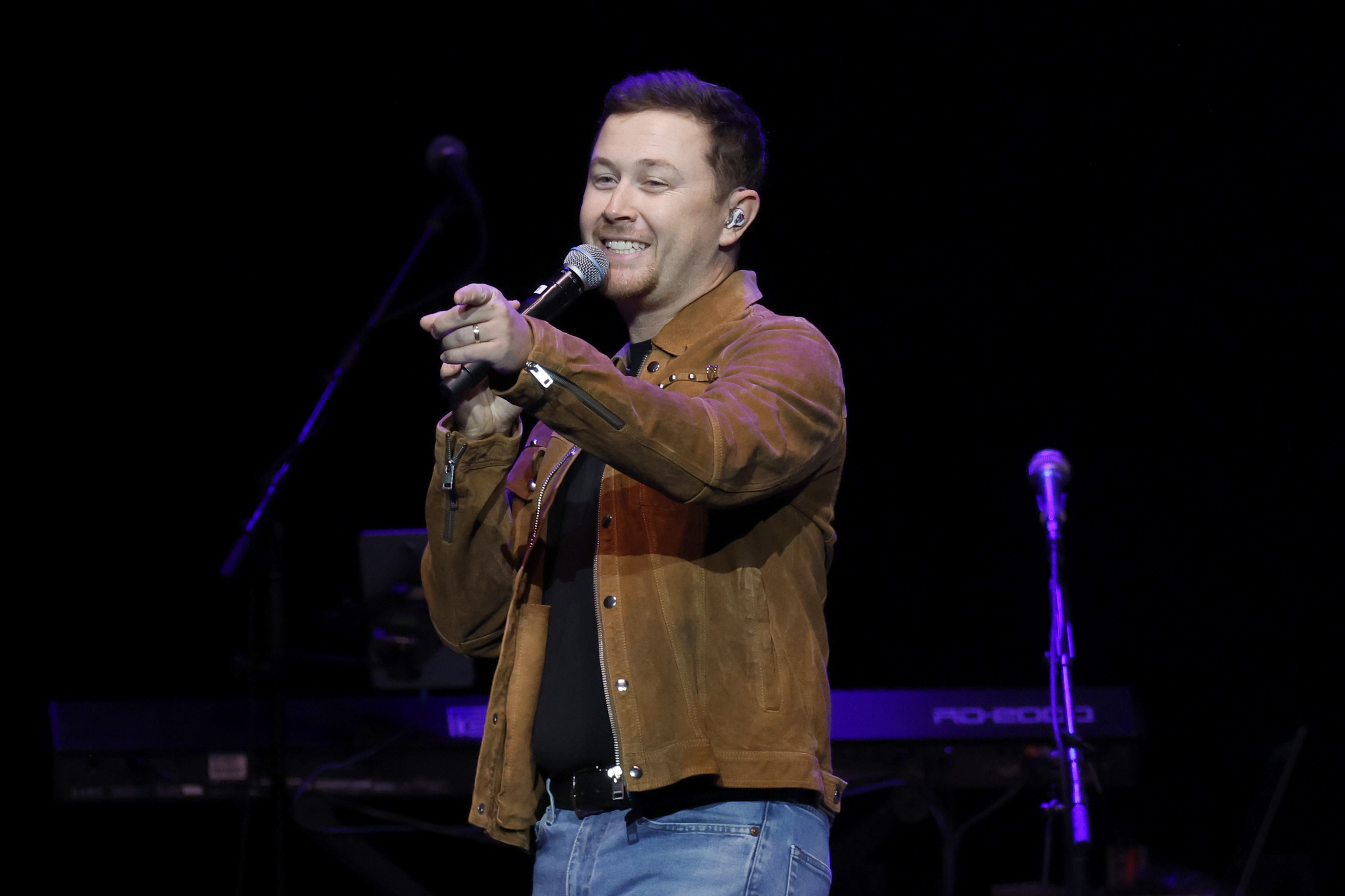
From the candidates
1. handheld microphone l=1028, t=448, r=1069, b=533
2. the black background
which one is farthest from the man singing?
the black background

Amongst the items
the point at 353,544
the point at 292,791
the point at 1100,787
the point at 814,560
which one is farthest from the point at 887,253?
the point at 814,560

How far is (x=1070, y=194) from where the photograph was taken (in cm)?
396

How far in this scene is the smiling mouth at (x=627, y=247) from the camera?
1756mm

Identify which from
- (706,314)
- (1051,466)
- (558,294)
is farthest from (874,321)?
(558,294)

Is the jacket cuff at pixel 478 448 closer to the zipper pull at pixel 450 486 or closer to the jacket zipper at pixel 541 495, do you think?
the zipper pull at pixel 450 486

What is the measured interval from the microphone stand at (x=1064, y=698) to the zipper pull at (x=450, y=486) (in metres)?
1.52

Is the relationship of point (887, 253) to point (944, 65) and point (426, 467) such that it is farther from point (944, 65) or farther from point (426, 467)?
point (426, 467)

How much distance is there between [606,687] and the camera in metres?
1.46

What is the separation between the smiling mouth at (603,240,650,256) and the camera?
1.76 metres

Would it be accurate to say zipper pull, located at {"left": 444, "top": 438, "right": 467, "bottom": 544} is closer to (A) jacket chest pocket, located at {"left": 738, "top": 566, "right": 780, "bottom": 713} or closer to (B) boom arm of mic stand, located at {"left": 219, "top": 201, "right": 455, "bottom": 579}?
(A) jacket chest pocket, located at {"left": 738, "top": 566, "right": 780, "bottom": 713}

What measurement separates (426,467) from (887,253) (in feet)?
5.85

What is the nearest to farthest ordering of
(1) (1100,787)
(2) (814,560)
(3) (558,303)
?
(3) (558,303)
(2) (814,560)
(1) (1100,787)

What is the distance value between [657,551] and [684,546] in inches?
1.3

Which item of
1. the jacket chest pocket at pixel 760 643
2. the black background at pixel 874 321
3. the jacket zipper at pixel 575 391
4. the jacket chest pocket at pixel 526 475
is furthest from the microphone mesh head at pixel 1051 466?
the jacket zipper at pixel 575 391
